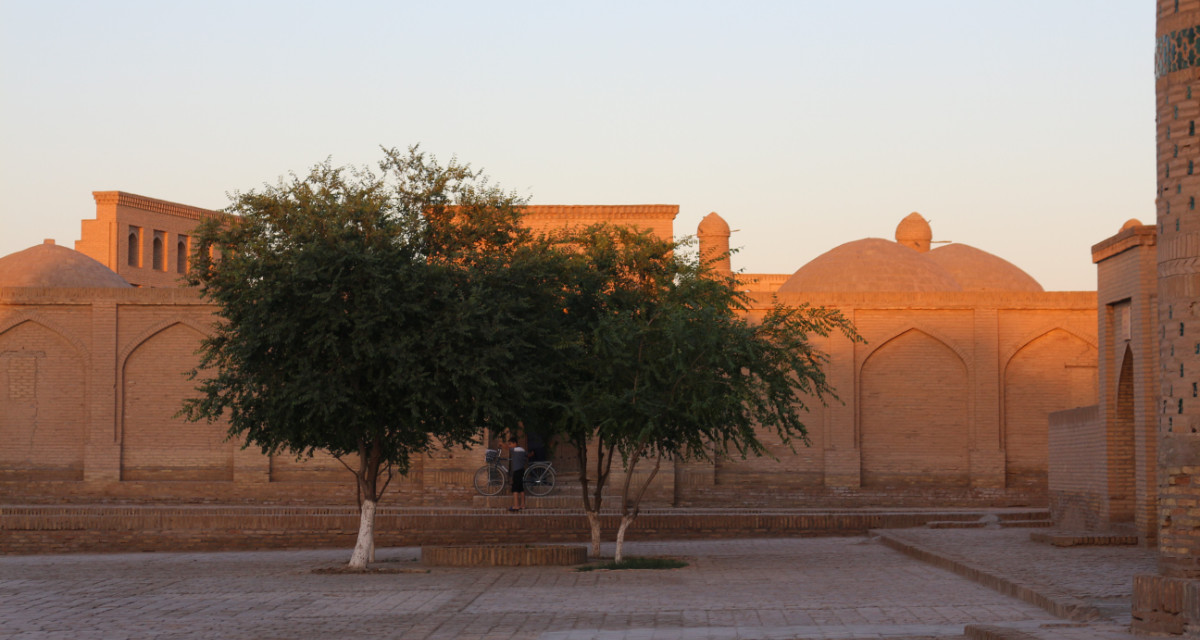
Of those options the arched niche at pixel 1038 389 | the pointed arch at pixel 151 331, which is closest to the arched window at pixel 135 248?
the pointed arch at pixel 151 331

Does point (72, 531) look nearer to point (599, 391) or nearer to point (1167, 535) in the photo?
point (599, 391)

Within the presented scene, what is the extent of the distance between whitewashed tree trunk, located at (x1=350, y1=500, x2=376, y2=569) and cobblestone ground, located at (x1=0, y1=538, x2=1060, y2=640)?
441mm

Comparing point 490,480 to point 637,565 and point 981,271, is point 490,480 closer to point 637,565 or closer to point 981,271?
point 637,565

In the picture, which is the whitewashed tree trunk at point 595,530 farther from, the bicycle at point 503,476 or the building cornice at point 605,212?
the building cornice at point 605,212

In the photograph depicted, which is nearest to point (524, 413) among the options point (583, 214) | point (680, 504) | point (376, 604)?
point (376, 604)

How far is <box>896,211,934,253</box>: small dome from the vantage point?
39031mm

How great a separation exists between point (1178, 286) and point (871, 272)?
21649mm

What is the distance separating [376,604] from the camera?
10961mm

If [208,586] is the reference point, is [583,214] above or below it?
above

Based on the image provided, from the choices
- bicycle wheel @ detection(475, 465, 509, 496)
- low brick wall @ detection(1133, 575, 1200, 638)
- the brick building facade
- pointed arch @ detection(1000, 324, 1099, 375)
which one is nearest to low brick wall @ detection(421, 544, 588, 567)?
low brick wall @ detection(1133, 575, 1200, 638)

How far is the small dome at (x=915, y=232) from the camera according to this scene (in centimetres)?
3903

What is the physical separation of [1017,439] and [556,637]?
19.0 m

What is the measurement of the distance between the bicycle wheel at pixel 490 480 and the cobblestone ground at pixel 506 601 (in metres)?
8.67

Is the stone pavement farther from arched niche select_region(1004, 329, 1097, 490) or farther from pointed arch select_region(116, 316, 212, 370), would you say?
arched niche select_region(1004, 329, 1097, 490)
